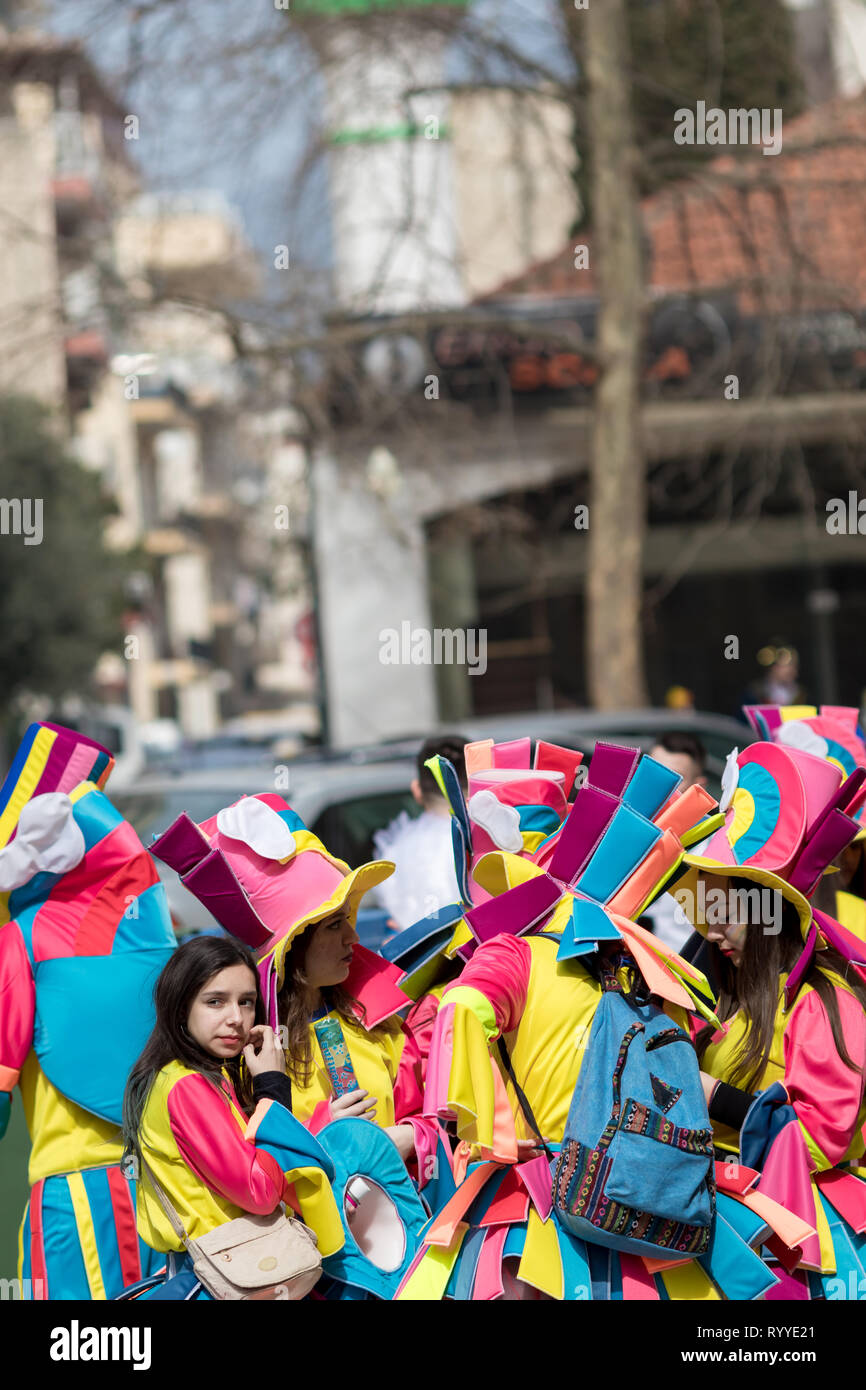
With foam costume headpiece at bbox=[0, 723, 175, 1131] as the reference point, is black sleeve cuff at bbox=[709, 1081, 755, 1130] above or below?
below

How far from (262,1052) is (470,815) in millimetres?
668

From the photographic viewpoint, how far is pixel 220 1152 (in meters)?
2.85

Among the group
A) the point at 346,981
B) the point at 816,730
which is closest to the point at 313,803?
the point at 816,730

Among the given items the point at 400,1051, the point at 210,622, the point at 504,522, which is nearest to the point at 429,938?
the point at 400,1051

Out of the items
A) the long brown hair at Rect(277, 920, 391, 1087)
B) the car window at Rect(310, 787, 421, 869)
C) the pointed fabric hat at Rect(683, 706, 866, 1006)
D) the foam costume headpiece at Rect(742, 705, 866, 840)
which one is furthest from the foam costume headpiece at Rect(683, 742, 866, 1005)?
the car window at Rect(310, 787, 421, 869)

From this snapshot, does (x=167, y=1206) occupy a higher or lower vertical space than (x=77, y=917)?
lower

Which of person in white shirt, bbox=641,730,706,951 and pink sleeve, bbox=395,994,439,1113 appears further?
person in white shirt, bbox=641,730,706,951

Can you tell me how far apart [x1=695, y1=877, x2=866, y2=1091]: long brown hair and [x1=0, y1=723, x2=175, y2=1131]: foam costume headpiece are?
131 cm

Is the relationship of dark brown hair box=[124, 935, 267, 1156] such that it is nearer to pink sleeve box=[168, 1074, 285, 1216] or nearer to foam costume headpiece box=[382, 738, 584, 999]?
pink sleeve box=[168, 1074, 285, 1216]

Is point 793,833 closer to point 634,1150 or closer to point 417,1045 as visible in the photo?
point 634,1150

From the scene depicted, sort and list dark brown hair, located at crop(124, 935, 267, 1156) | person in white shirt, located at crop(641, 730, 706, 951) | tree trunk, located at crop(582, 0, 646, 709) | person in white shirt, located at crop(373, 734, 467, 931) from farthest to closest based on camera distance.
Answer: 1. tree trunk, located at crop(582, 0, 646, 709)
2. person in white shirt, located at crop(641, 730, 706, 951)
3. person in white shirt, located at crop(373, 734, 467, 931)
4. dark brown hair, located at crop(124, 935, 267, 1156)

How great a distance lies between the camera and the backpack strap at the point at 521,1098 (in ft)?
9.37

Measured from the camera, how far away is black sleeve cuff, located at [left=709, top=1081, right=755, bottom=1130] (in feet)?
10.1

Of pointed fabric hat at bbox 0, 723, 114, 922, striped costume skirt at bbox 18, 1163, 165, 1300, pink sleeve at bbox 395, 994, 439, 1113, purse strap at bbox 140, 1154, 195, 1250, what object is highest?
pointed fabric hat at bbox 0, 723, 114, 922
